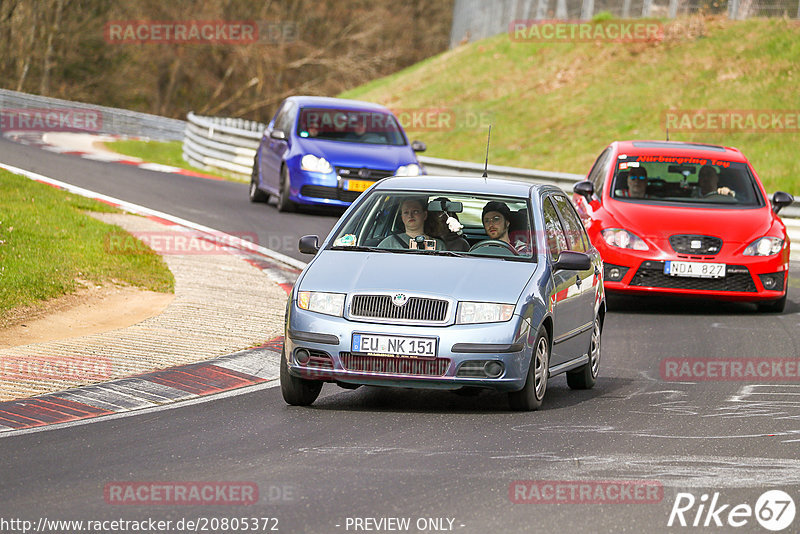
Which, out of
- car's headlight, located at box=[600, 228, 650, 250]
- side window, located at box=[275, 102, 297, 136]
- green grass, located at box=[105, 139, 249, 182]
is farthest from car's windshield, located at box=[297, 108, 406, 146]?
green grass, located at box=[105, 139, 249, 182]

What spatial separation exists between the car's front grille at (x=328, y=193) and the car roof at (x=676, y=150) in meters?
5.55

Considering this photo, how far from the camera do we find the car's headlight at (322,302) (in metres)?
8.81

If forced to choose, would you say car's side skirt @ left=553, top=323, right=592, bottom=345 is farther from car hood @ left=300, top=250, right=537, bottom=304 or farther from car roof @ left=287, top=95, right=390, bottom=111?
car roof @ left=287, top=95, right=390, bottom=111

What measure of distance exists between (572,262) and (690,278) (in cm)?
519

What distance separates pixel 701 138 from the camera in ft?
110

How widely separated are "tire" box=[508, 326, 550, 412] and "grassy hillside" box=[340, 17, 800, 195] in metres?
20.7

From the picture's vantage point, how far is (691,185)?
1550 cm

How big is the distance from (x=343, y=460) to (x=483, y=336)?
1551 mm

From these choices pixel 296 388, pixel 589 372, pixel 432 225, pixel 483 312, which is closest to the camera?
pixel 483 312

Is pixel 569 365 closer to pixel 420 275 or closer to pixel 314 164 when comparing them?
pixel 420 275

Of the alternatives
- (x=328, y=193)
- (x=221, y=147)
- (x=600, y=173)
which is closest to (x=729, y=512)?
(x=600, y=173)

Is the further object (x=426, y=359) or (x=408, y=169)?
(x=408, y=169)

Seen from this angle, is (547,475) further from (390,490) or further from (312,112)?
(312,112)

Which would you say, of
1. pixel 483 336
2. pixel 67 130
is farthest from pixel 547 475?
pixel 67 130
